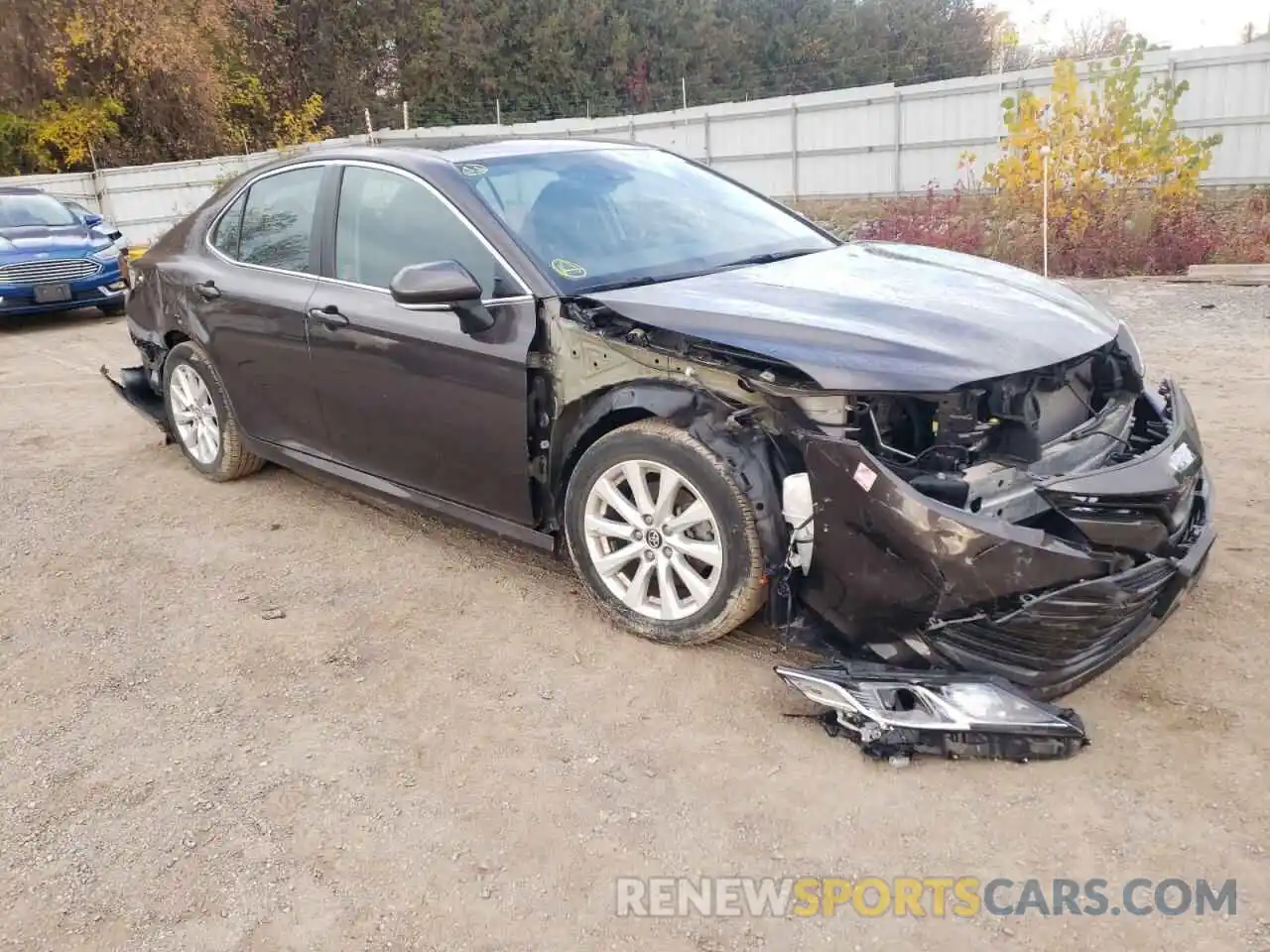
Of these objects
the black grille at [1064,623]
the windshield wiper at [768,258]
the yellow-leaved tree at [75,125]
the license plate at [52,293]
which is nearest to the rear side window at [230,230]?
the windshield wiper at [768,258]

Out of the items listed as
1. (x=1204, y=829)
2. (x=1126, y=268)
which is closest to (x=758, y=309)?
(x=1204, y=829)

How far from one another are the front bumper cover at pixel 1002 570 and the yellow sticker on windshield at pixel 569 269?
45.1 inches

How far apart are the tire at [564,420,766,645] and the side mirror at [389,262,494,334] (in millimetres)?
674

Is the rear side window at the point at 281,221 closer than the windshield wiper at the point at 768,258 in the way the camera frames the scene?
No

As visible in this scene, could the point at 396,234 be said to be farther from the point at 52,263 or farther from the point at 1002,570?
the point at 52,263

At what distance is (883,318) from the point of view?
318 cm

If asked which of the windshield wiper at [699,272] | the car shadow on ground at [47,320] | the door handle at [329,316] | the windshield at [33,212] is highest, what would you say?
the windshield at [33,212]

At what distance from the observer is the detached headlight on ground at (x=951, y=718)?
2.76m

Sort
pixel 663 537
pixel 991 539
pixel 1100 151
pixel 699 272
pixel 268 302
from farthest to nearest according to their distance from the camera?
pixel 1100 151, pixel 268 302, pixel 699 272, pixel 663 537, pixel 991 539

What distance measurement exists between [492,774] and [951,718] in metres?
1.26

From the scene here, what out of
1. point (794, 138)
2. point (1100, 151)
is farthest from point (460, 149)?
point (794, 138)

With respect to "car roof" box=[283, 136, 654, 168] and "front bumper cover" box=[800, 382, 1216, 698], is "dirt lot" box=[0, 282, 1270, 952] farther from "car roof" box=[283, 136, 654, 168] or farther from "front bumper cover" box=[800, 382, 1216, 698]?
"car roof" box=[283, 136, 654, 168]

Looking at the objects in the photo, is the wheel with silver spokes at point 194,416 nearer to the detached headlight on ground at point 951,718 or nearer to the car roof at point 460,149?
the car roof at point 460,149

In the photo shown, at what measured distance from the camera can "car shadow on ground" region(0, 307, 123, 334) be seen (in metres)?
11.5
